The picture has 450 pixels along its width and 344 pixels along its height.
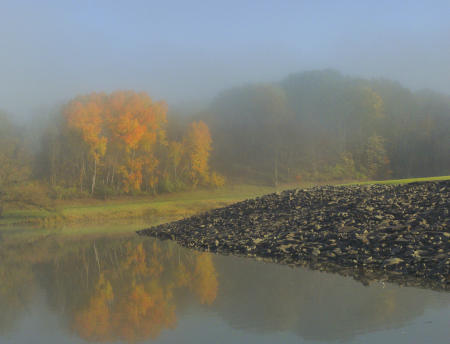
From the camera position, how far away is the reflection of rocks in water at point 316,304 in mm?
6184

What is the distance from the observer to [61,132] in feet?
163

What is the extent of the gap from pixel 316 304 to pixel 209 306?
2.03 meters

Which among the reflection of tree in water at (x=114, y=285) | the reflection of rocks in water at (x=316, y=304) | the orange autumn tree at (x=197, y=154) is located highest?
the orange autumn tree at (x=197, y=154)

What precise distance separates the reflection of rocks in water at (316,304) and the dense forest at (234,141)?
31004mm

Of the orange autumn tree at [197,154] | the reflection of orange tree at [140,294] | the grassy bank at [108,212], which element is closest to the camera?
the reflection of orange tree at [140,294]

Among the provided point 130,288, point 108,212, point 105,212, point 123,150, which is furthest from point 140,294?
point 123,150

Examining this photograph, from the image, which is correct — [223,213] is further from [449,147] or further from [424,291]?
[449,147]

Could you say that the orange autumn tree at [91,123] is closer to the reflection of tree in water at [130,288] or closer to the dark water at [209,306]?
the reflection of tree in water at [130,288]

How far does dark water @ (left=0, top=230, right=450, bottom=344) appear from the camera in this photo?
5969 millimetres

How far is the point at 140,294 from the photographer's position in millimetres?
8555

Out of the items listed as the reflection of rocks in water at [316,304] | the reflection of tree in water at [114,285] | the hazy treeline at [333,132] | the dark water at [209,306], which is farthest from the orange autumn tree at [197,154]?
the reflection of rocks in water at [316,304]

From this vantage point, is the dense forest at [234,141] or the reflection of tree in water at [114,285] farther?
the dense forest at [234,141]

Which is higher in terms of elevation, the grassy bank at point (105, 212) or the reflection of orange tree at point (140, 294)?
the reflection of orange tree at point (140, 294)

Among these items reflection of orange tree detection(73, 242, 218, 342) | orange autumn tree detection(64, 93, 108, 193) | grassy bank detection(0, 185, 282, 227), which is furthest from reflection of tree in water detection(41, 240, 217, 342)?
orange autumn tree detection(64, 93, 108, 193)
